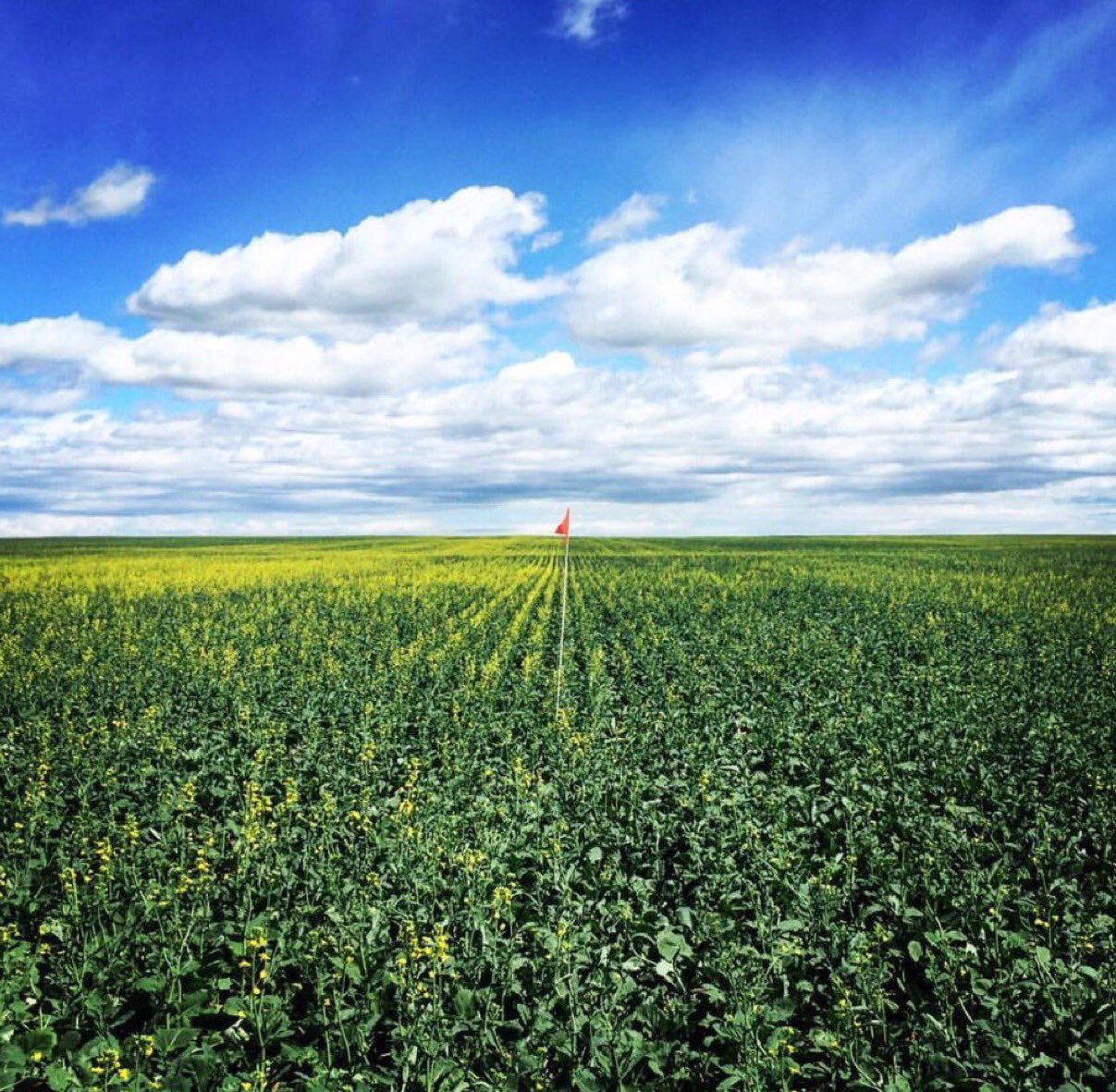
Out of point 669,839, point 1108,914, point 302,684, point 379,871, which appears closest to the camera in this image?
point 1108,914

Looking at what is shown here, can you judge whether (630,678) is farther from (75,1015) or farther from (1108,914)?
(75,1015)

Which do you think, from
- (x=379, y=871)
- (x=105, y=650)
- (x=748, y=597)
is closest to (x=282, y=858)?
(x=379, y=871)

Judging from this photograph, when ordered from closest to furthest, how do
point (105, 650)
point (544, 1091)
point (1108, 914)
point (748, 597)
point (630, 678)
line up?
1. point (544, 1091)
2. point (1108, 914)
3. point (630, 678)
4. point (105, 650)
5. point (748, 597)

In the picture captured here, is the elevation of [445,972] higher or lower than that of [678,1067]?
higher

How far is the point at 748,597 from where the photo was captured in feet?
105

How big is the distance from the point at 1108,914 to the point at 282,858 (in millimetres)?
6773

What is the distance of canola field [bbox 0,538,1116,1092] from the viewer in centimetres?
514

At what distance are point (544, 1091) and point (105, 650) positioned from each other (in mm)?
17506

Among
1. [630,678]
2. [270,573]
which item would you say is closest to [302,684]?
[630,678]

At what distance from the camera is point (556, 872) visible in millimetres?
6996

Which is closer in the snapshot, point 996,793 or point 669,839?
point 669,839

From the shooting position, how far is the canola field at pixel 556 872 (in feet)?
16.9

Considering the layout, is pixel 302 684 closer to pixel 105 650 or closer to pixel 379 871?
pixel 105 650

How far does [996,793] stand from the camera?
981 centimetres
